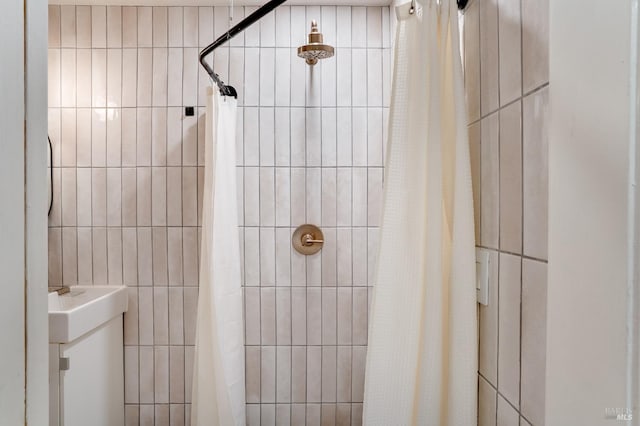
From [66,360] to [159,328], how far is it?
1.48ft

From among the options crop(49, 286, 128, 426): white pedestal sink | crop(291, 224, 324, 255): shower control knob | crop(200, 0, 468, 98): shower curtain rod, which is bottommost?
crop(49, 286, 128, 426): white pedestal sink

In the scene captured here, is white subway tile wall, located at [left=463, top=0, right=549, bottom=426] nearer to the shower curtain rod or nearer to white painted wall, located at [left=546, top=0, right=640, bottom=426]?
white painted wall, located at [left=546, top=0, right=640, bottom=426]

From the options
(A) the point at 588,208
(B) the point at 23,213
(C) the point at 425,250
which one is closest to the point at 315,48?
(C) the point at 425,250

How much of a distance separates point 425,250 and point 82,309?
130cm

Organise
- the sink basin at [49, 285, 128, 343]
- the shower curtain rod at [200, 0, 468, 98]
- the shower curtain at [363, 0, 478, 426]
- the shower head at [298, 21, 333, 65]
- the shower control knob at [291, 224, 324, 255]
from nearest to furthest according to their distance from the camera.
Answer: the shower curtain at [363, 0, 478, 426] < the shower curtain rod at [200, 0, 468, 98] < the sink basin at [49, 285, 128, 343] < the shower head at [298, 21, 333, 65] < the shower control knob at [291, 224, 324, 255]

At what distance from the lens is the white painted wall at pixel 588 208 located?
482 mm

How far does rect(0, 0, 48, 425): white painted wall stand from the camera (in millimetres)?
331

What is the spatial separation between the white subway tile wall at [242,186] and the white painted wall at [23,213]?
1.41m

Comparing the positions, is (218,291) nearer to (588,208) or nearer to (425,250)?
(425,250)

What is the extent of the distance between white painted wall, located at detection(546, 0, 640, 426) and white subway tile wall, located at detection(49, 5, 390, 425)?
1.18 metres

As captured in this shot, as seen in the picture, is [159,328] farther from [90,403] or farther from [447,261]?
[447,261]

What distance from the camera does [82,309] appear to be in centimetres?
145

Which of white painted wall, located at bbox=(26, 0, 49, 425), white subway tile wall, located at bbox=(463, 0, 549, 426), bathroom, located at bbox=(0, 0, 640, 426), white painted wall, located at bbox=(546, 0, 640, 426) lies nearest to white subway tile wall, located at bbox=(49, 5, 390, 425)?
bathroom, located at bbox=(0, 0, 640, 426)

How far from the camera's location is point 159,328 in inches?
70.9
